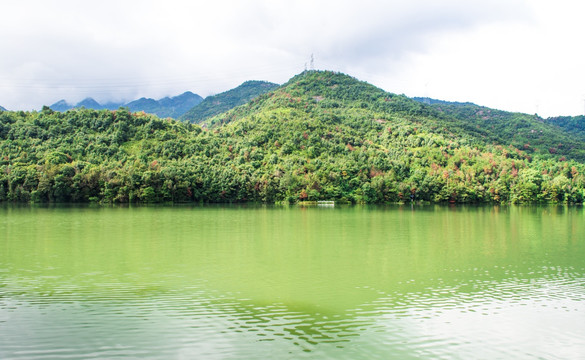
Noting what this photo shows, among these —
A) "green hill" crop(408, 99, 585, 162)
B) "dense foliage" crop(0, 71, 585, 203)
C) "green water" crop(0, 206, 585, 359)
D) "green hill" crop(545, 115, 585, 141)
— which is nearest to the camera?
"green water" crop(0, 206, 585, 359)

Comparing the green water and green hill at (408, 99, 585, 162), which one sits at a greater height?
green hill at (408, 99, 585, 162)

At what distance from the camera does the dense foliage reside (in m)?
73.9

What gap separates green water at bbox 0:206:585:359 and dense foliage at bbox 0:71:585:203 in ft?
169

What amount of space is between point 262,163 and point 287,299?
80679mm

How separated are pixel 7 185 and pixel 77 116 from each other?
94.7 ft

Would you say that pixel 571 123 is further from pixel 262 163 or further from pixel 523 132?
pixel 262 163

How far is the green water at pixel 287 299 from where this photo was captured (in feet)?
32.8

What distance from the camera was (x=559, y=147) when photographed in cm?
12400

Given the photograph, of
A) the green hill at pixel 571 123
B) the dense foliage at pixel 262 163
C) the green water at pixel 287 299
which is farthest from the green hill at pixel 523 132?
the green water at pixel 287 299

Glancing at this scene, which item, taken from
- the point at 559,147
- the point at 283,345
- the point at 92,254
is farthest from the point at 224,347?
the point at 559,147

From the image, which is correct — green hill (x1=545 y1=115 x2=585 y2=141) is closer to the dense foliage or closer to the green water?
the dense foliage

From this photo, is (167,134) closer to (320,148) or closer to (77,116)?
(77,116)

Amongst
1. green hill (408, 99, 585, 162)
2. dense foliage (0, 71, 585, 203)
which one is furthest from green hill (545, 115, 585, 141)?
dense foliage (0, 71, 585, 203)

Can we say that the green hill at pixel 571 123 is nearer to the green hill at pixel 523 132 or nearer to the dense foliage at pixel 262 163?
the green hill at pixel 523 132
